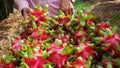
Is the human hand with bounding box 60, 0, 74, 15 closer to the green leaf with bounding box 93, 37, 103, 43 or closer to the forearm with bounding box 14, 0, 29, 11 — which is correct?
the forearm with bounding box 14, 0, 29, 11

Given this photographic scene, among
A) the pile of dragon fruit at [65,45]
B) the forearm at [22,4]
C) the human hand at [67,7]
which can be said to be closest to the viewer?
the pile of dragon fruit at [65,45]

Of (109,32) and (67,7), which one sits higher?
(67,7)

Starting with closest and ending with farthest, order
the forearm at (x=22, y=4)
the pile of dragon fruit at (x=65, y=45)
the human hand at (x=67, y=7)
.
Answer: the pile of dragon fruit at (x=65, y=45), the human hand at (x=67, y=7), the forearm at (x=22, y=4)

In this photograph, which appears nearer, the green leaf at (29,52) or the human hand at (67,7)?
the green leaf at (29,52)

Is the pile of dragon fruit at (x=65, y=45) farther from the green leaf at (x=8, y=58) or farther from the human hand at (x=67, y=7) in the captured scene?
the human hand at (x=67, y=7)

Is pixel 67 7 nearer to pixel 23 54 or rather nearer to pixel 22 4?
pixel 22 4

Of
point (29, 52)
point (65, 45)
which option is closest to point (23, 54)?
point (29, 52)

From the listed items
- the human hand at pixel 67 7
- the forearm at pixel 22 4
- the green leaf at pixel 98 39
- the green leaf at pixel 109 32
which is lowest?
the green leaf at pixel 98 39

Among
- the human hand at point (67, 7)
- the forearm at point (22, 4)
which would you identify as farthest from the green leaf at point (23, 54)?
the forearm at point (22, 4)

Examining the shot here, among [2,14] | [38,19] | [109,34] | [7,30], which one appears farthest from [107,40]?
[2,14]

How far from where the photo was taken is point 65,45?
113cm

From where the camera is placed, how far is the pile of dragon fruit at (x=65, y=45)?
1.06 meters

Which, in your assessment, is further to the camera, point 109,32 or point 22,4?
point 22,4

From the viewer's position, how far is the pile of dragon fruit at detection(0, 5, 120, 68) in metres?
1.06
